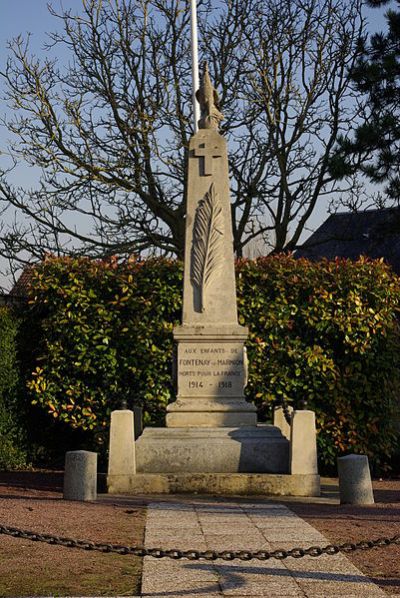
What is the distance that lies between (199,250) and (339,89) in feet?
39.8

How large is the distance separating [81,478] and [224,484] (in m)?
1.63

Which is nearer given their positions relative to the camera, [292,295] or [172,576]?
[172,576]

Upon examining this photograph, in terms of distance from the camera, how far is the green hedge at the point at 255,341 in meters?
15.3

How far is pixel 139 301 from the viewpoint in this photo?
15406 millimetres

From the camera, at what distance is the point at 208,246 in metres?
12.8

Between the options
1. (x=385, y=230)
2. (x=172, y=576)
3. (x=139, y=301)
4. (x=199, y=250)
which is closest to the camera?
(x=172, y=576)

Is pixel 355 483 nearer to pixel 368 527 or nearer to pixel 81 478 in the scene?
pixel 368 527

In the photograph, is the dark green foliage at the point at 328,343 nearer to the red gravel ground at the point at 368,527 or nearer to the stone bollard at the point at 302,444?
the red gravel ground at the point at 368,527

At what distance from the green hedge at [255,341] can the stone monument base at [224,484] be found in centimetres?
417

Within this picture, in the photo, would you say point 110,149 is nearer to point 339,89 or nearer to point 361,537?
point 339,89

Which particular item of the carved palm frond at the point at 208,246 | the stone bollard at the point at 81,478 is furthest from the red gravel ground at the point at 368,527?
the carved palm frond at the point at 208,246

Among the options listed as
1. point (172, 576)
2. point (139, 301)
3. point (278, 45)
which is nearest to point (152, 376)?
point (139, 301)

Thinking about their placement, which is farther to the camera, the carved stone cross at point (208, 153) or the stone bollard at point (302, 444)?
the carved stone cross at point (208, 153)

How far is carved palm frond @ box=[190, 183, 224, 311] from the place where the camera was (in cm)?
1275
